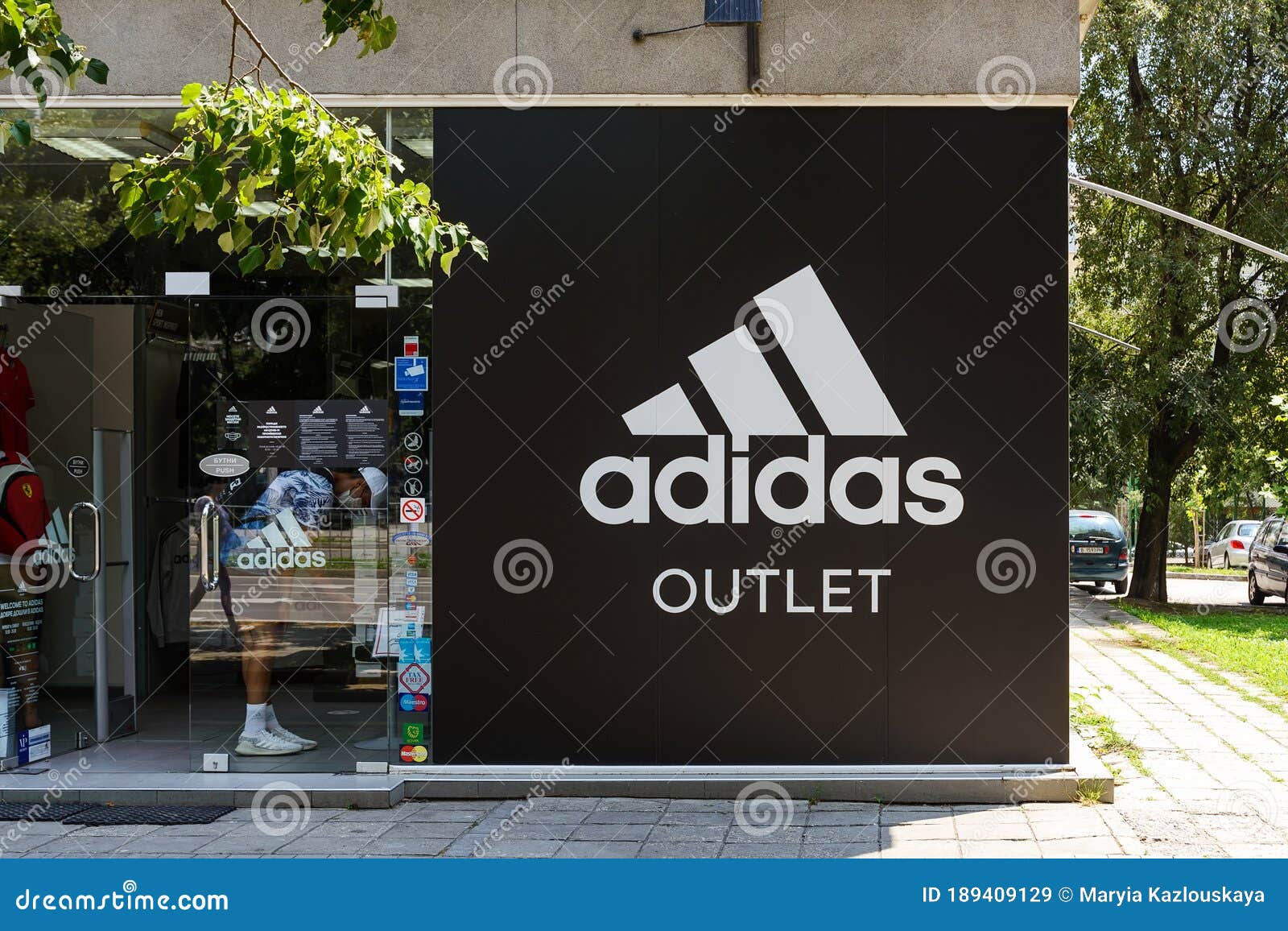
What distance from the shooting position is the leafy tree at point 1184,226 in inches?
701

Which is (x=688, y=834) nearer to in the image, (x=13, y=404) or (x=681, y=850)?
(x=681, y=850)

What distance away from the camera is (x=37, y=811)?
21.5ft

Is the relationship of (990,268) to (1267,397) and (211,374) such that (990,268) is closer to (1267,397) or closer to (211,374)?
(211,374)

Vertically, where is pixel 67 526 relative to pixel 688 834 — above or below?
above

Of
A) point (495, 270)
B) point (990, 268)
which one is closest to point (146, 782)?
point (495, 270)

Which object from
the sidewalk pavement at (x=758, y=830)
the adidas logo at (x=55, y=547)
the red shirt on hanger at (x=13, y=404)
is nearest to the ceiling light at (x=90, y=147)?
the red shirt on hanger at (x=13, y=404)

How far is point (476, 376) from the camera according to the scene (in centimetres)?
701

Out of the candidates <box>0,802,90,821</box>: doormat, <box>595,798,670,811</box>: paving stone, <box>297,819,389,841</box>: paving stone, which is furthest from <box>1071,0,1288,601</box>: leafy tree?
<box>0,802,90,821</box>: doormat

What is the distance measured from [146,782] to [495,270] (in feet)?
11.0

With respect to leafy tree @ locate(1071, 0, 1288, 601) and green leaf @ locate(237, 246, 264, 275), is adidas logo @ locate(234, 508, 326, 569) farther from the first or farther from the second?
leafy tree @ locate(1071, 0, 1288, 601)

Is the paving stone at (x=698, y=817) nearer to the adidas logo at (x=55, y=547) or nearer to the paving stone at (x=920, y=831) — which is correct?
the paving stone at (x=920, y=831)

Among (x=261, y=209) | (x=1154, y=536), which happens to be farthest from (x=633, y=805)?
(x=1154, y=536)

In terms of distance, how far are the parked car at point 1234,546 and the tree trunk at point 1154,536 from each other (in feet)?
48.4

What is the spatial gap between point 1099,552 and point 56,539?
1968cm
